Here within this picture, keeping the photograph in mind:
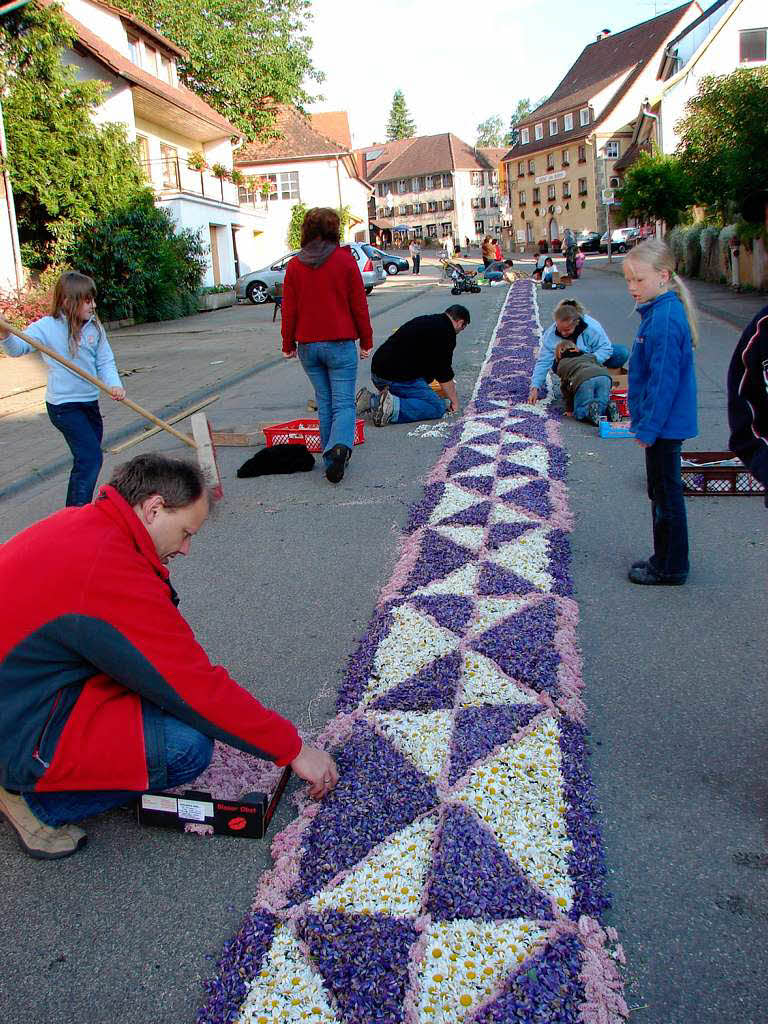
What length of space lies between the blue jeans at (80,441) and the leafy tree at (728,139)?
15613 mm

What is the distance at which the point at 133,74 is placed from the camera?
2698 cm

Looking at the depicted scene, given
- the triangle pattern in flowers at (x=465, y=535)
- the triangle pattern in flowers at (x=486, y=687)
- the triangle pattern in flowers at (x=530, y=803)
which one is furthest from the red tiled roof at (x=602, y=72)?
the triangle pattern in flowers at (x=530, y=803)

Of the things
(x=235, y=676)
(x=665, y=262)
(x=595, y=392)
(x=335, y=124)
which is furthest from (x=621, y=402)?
(x=335, y=124)

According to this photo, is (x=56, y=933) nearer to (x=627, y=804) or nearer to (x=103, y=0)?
(x=627, y=804)

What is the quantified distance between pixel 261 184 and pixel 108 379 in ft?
123

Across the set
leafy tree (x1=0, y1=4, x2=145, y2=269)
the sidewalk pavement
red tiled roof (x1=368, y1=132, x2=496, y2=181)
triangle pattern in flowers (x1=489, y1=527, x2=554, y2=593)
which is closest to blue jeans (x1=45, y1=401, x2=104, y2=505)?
triangle pattern in flowers (x1=489, y1=527, x2=554, y2=593)

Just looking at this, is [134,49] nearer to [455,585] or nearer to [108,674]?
[455,585]

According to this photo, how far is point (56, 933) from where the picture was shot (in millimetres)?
2479

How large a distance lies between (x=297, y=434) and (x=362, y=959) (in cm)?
616

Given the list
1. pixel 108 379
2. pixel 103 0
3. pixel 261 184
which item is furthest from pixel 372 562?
pixel 261 184

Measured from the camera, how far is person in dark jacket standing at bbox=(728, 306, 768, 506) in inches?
98.7

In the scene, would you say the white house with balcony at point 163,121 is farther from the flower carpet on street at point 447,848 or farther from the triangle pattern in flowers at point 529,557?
the flower carpet on street at point 447,848

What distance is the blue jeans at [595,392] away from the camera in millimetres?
8500

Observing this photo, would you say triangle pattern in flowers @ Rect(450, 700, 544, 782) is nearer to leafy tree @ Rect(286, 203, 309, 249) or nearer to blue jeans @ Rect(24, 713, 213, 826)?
blue jeans @ Rect(24, 713, 213, 826)
